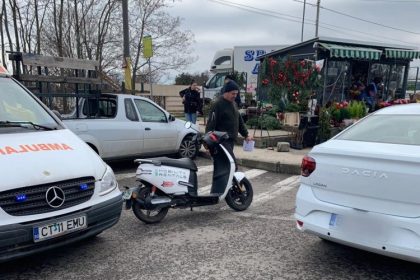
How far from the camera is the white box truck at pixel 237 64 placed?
18.2 metres

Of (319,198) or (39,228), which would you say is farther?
(319,198)

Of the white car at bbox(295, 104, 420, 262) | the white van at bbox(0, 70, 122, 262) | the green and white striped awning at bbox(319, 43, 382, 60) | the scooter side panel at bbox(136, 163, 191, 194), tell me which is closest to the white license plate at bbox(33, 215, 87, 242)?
the white van at bbox(0, 70, 122, 262)

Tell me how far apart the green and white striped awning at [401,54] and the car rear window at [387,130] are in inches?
461

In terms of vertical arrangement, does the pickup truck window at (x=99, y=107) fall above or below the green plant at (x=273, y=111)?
above

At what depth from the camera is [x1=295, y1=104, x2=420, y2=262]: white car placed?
3.27 metres

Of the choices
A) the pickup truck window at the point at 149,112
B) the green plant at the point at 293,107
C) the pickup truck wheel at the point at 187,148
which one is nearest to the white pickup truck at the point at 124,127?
the pickup truck window at the point at 149,112

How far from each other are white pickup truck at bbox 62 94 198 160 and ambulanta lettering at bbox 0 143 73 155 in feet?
11.7

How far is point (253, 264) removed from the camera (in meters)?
4.03

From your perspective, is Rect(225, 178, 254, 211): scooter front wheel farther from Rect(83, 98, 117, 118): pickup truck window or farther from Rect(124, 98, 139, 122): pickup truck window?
Rect(83, 98, 117, 118): pickup truck window

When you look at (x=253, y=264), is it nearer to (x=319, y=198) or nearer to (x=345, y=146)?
(x=319, y=198)

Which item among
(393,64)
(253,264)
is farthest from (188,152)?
(393,64)

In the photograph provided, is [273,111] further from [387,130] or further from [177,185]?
[387,130]

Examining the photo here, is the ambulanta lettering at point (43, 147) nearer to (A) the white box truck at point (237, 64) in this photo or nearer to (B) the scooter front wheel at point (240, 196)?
(B) the scooter front wheel at point (240, 196)

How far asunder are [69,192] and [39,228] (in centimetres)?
42
